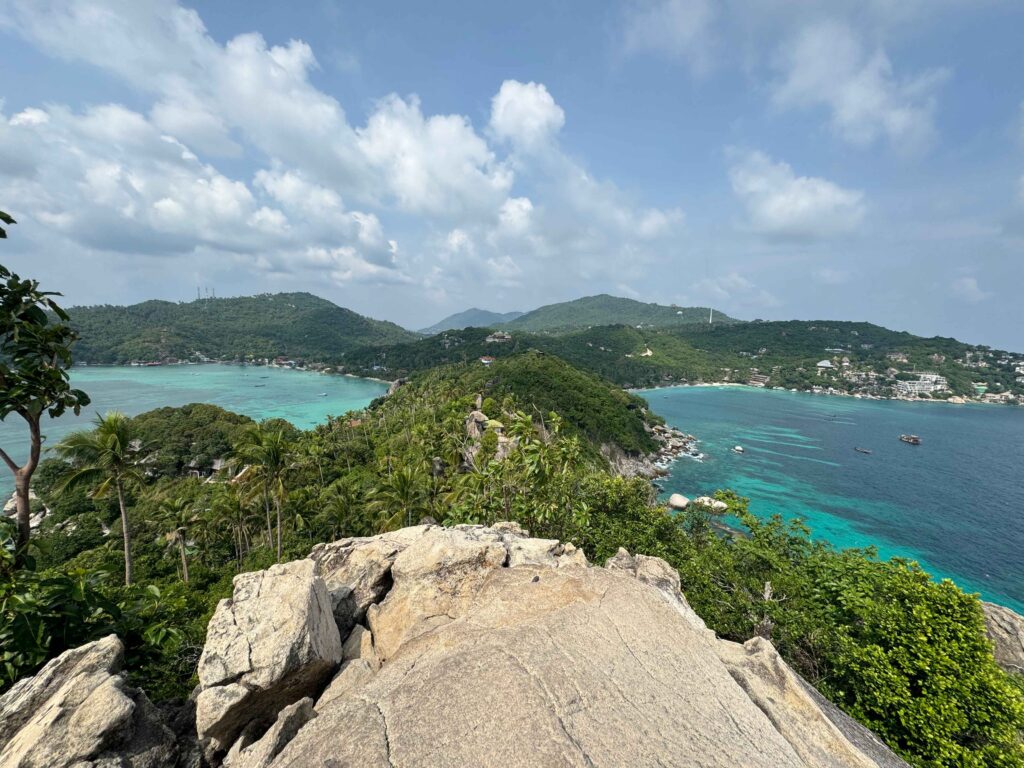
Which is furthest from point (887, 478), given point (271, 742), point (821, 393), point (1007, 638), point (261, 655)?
point (821, 393)

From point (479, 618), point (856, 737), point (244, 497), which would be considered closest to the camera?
point (856, 737)

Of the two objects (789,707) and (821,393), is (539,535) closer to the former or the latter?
(789,707)

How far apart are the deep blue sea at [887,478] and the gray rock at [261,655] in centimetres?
5399

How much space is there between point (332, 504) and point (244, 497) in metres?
9.88

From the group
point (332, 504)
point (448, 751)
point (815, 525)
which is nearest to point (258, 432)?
point (332, 504)

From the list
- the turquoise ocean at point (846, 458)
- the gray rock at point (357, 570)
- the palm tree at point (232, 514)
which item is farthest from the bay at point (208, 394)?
the gray rock at point (357, 570)

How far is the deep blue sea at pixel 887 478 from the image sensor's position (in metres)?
48.9

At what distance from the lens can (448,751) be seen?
225 inches

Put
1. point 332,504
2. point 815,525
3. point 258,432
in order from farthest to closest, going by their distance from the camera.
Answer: point 815,525, point 332,504, point 258,432

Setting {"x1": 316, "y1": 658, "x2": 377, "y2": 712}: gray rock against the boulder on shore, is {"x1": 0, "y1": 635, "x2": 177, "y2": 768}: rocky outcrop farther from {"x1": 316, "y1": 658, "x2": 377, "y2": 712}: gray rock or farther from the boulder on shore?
the boulder on shore

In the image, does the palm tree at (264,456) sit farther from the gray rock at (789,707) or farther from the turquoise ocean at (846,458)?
the turquoise ocean at (846,458)

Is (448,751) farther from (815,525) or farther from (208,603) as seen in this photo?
(815,525)

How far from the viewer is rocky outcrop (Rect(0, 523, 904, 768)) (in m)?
5.85

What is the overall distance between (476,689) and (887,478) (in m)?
94.7
